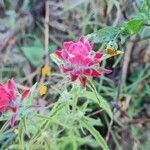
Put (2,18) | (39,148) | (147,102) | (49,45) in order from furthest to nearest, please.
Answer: (2,18), (49,45), (147,102), (39,148)

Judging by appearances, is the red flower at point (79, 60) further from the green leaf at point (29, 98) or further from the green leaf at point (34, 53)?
the green leaf at point (34, 53)

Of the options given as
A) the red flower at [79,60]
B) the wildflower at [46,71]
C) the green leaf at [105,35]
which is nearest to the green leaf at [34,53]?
the wildflower at [46,71]

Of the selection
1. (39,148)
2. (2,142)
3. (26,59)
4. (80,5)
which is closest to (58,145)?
(39,148)

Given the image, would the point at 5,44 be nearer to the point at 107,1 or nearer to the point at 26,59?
the point at 26,59

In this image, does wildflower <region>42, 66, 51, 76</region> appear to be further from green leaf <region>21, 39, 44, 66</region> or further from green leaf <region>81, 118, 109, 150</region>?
green leaf <region>81, 118, 109, 150</region>

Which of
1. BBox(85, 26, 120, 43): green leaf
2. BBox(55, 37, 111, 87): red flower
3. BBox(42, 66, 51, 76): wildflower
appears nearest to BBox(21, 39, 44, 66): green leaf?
BBox(42, 66, 51, 76): wildflower
